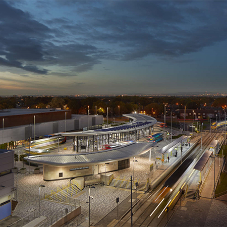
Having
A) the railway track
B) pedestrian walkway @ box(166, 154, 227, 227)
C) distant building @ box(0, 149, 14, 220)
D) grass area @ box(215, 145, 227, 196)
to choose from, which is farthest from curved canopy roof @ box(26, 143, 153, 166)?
grass area @ box(215, 145, 227, 196)

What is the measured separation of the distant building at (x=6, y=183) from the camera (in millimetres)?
17141

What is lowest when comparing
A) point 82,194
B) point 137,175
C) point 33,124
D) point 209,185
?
point 209,185

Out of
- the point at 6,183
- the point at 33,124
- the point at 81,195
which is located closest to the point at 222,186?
the point at 81,195

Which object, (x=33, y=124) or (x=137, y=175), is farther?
(x=33, y=124)

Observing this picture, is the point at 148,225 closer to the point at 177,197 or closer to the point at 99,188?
the point at 177,197

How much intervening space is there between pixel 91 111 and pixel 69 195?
96.0 m

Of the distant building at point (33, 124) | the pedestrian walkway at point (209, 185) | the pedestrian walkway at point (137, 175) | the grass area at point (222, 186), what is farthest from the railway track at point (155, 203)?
the distant building at point (33, 124)

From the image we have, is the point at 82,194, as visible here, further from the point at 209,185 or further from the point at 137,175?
the point at 209,185

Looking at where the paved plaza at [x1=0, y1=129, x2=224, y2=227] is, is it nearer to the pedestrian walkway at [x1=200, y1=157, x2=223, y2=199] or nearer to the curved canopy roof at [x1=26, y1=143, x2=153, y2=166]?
the pedestrian walkway at [x1=200, y1=157, x2=223, y2=199]

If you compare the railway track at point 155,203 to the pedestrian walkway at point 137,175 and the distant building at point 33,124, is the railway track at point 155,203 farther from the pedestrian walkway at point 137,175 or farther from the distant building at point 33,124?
Answer: the distant building at point 33,124

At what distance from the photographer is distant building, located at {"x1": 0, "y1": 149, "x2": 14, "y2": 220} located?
56.2ft

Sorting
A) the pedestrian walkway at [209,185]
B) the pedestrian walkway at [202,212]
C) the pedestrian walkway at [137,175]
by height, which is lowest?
the pedestrian walkway at [209,185]

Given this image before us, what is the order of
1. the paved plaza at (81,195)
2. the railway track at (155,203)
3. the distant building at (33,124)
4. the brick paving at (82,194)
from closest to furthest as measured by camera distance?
1. the railway track at (155,203)
2. the paved plaza at (81,195)
3. the brick paving at (82,194)
4. the distant building at (33,124)

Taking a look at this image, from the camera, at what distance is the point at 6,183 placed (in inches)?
695
